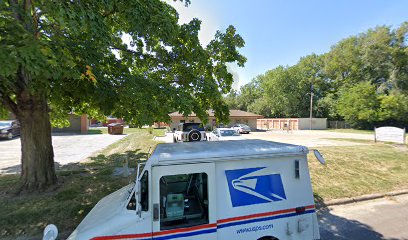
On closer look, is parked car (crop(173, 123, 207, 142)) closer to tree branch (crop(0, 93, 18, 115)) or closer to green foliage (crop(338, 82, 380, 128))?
tree branch (crop(0, 93, 18, 115))

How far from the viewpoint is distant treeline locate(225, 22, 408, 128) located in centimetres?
3909

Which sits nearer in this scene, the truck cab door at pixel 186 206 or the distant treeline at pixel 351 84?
the truck cab door at pixel 186 206

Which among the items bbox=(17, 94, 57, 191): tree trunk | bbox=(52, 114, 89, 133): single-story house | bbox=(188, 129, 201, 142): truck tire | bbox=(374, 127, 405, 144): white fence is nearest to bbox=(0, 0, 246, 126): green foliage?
bbox=(17, 94, 57, 191): tree trunk

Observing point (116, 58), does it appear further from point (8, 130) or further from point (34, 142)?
point (8, 130)

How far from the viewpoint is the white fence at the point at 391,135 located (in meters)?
15.6

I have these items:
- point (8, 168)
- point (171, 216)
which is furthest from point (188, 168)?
point (8, 168)

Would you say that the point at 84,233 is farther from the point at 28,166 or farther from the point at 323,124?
the point at 323,124

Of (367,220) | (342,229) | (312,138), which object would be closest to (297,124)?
(312,138)

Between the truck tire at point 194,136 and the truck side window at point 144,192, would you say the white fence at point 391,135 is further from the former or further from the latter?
the truck side window at point 144,192

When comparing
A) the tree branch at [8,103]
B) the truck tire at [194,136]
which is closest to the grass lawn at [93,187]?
the tree branch at [8,103]

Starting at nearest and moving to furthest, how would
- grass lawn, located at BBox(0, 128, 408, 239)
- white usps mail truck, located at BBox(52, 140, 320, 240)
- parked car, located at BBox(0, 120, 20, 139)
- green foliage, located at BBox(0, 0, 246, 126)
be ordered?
white usps mail truck, located at BBox(52, 140, 320, 240), green foliage, located at BBox(0, 0, 246, 126), grass lawn, located at BBox(0, 128, 408, 239), parked car, located at BBox(0, 120, 20, 139)

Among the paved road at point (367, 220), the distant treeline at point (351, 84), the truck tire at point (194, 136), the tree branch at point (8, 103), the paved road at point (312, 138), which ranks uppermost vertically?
the distant treeline at point (351, 84)

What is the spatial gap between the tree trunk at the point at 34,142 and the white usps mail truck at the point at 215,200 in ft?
14.4

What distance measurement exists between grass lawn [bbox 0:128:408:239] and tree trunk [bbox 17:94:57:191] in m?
0.49
